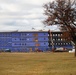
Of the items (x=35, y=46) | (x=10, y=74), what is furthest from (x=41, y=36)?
(x=10, y=74)

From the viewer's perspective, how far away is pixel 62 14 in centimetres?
5012

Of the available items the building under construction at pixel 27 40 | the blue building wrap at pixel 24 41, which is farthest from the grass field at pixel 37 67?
the building under construction at pixel 27 40

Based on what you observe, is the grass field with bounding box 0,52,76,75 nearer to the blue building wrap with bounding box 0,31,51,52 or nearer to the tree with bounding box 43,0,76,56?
the tree with bounding box 43,0,76,56

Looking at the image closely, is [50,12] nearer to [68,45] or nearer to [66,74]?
[66,74]

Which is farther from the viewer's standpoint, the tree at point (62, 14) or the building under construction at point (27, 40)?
the building under construction at point (27, 40)

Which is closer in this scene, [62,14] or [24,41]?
[62,14]

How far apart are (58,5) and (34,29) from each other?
11061cm

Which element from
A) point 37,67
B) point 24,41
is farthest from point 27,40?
point 37,67

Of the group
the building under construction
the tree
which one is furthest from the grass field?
the building under construction

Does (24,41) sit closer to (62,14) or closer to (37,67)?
(62,14)

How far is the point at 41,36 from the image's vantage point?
499 ft

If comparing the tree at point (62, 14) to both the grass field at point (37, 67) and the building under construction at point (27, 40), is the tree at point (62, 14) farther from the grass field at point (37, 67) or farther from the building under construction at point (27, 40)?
the building under construction at point (27, 40)

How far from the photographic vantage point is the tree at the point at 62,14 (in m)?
49.9

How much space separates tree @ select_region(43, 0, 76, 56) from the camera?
49938 millimetres
